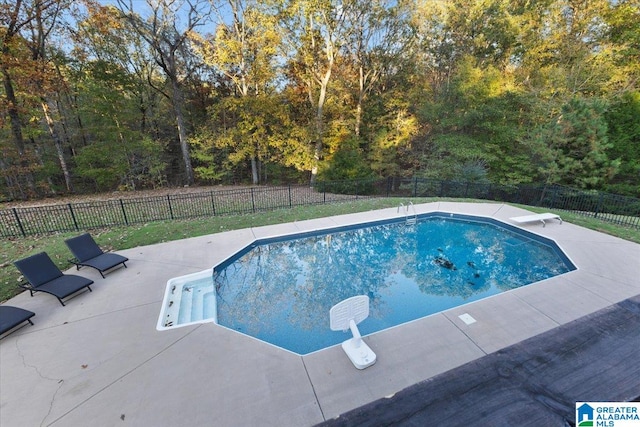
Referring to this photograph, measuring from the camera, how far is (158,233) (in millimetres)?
7617

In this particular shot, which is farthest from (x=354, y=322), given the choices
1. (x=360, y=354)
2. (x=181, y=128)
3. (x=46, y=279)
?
(x=181, y=128)

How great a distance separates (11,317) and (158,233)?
3899mm

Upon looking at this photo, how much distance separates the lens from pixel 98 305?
14.6 feet

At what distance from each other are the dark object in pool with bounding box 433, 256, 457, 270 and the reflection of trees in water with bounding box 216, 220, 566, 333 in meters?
0.03

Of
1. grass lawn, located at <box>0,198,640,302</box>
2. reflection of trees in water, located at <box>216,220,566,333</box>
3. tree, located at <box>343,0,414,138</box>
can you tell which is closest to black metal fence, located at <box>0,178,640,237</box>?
grass lawn, located at <box>0,198,640,302</box>

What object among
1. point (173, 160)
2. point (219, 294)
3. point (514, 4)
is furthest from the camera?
point (173, 160)

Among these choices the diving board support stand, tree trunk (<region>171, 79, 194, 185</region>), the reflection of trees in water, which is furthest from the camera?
tree trunk (<region>171, 79, 194, 185</region>)

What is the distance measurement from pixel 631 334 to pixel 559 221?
234 inches

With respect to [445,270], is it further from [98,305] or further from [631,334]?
[98,305]

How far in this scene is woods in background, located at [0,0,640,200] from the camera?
12.2 m

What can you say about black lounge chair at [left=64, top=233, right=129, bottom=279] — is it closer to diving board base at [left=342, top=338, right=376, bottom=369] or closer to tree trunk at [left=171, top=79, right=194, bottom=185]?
diving board base at [left=342, top=338, right=376, bottom=369]

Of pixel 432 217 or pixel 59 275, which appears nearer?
pixel 59 275

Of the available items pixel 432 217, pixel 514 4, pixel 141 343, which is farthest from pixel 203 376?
pixel 514 4

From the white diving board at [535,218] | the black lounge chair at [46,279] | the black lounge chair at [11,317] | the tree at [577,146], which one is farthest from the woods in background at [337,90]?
the black lounge chair at [11,317]
